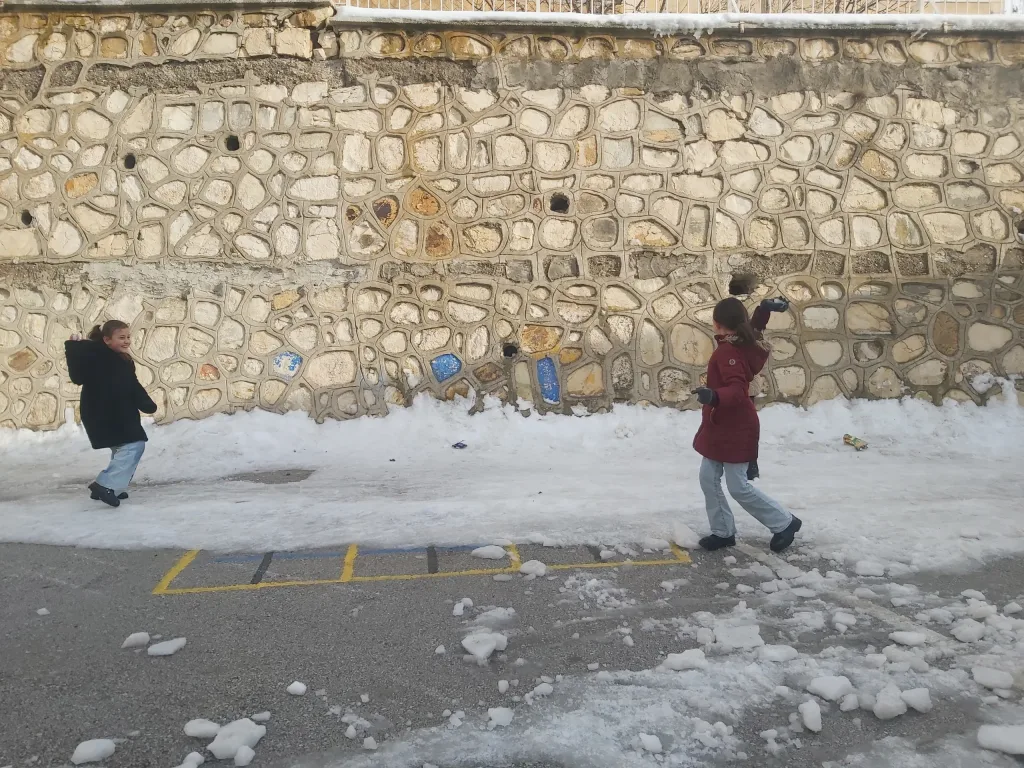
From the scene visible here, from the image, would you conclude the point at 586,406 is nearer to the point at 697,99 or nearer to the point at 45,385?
the point at 697,99

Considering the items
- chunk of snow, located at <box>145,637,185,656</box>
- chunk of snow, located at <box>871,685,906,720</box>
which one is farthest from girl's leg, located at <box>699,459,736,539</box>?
chunk of snow, located at <box>145,637,185,656</box>

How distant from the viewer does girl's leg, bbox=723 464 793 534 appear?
12.1 ft

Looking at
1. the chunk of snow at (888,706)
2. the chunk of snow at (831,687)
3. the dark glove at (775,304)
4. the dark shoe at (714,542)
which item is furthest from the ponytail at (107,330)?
the chunk of snow at (888,706)

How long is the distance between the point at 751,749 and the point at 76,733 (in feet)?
6.65

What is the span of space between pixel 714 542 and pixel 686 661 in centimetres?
136

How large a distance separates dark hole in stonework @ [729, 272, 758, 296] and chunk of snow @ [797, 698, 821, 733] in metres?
5.72

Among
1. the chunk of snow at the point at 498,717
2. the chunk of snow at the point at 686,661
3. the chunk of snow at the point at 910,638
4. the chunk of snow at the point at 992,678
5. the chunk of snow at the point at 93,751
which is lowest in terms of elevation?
the chunk of snow at the point at 910,638

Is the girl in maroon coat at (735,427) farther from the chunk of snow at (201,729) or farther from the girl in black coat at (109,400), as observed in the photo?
the girl in black coat at (109,400)

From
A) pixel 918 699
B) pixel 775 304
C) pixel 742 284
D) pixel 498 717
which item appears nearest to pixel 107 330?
pixel 498 717

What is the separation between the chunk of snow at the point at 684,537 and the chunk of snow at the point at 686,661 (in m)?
1.31

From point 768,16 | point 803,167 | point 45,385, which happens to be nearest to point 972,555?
point 803,167

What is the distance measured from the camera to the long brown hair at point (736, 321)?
360 cm

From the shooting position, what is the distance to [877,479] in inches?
212

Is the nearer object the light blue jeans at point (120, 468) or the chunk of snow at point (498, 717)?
the chunk of snow at point (498, 717)
